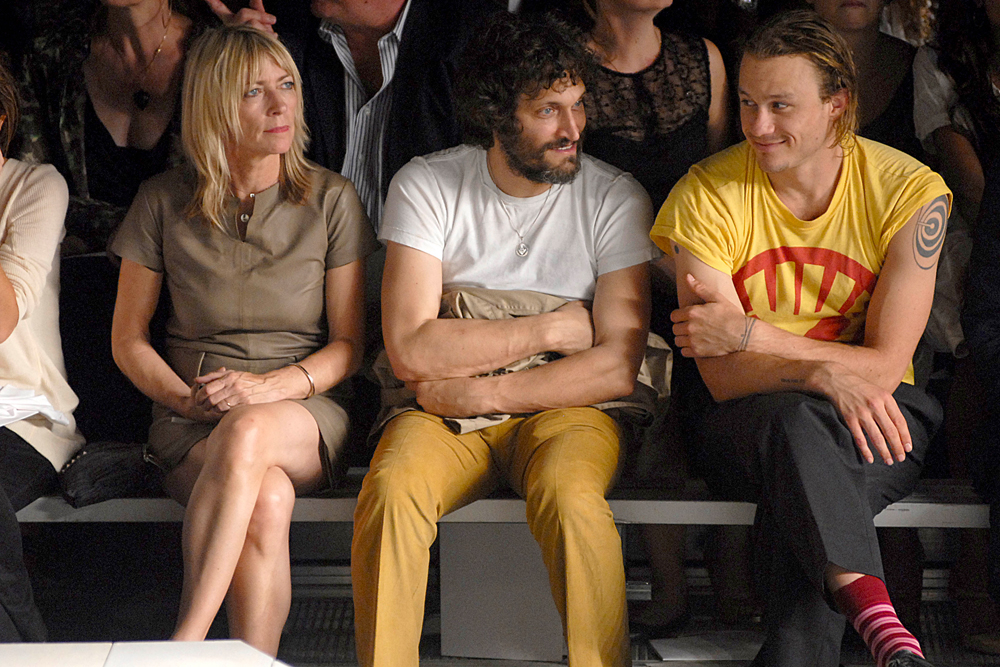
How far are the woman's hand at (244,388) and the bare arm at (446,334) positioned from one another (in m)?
0.22

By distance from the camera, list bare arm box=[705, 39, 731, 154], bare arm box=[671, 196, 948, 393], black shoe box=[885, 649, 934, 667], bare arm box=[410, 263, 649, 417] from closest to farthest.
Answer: black shoe box=[885, 649, 934, 667] → bare arm box=[671, 196, 948, 393] → bare arm box=[410, 263, 649, 417] → bare arm box=[705, 39, 731, 154]

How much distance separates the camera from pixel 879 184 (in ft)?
7.27

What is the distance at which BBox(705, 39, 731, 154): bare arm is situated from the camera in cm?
262

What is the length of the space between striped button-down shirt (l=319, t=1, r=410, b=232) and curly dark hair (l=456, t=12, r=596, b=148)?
329mm

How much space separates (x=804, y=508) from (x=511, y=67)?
117cm

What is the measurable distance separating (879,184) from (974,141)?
Answer: 1.71 ft

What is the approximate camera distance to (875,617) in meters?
1.82

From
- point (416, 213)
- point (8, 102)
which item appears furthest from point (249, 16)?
point (416, 213)

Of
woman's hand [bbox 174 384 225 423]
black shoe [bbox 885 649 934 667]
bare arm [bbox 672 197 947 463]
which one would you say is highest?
bare arm [bbox 672 197 947 463]

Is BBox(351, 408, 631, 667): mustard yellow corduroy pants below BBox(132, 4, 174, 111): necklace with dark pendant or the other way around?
below

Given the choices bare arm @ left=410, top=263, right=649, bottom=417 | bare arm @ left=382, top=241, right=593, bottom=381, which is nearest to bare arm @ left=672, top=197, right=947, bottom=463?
bare arm @ left=410, top=263, right=649, bottom=417

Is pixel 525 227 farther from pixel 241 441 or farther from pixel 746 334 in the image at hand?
pixel 241 441

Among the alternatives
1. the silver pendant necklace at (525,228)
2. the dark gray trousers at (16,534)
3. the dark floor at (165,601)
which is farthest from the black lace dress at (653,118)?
the dark gray trousers at (16,534)

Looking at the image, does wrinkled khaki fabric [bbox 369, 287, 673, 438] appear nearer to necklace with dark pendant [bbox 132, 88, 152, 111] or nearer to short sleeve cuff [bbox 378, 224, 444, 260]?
short sleeve cuff [bbox 378, 224, 444, 260]
